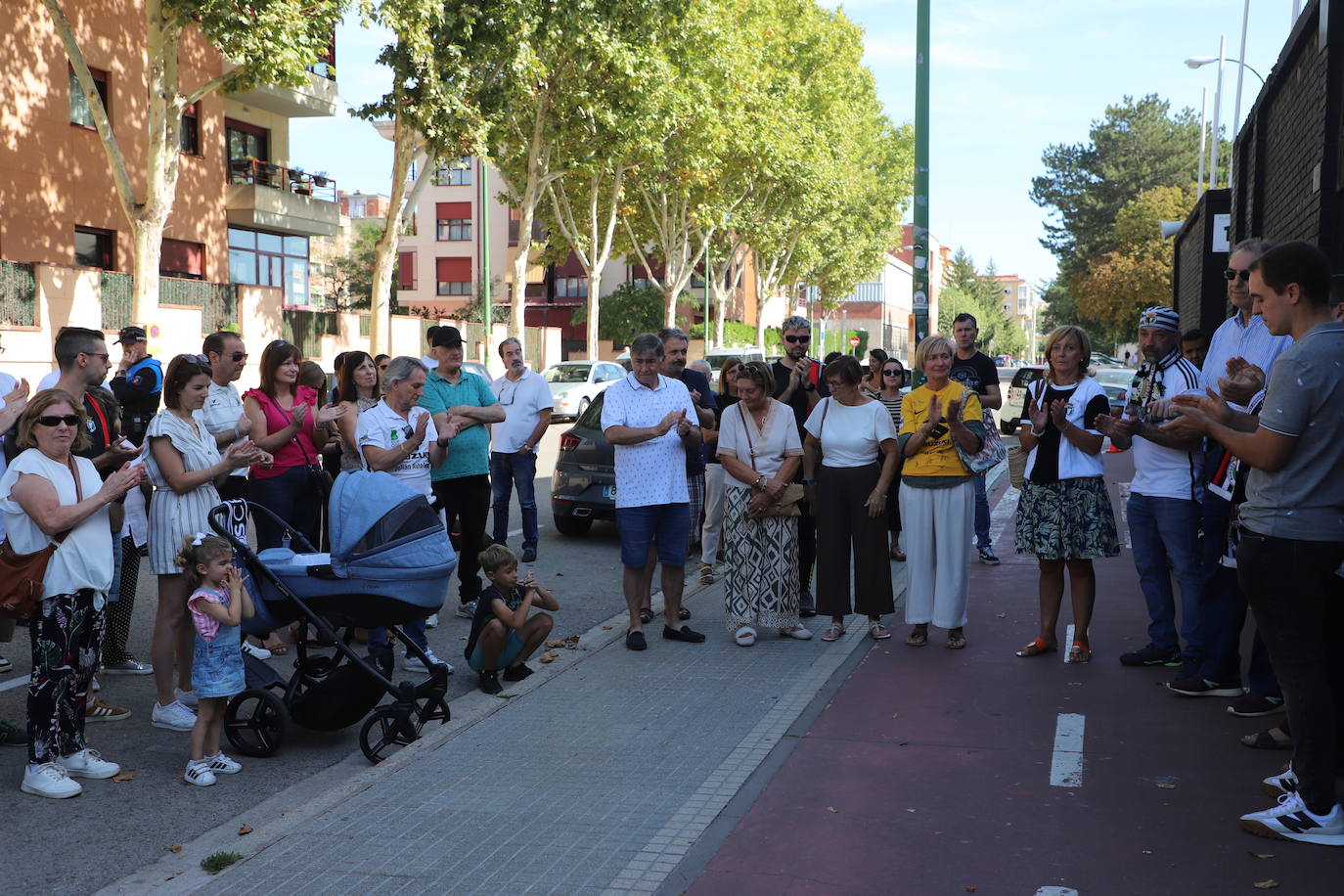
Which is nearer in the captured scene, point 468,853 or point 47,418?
point 468,853

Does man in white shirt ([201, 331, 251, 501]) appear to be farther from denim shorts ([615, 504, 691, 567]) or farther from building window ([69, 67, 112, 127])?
building window ([69, 67, 112, 127])

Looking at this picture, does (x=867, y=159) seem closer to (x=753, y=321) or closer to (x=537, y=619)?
(x=753, y=321)

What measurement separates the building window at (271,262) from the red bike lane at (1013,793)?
3043 cm

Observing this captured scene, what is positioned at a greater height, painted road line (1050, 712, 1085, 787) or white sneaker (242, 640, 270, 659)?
painted road line (1050, 712, 1085, 787)

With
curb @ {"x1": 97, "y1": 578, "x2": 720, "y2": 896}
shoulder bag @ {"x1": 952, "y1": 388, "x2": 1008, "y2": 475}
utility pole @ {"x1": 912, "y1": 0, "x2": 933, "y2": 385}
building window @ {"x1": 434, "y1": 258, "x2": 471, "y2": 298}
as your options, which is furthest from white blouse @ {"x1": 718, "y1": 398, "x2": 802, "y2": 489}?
building window @ {"x1": 434, "y1": 258, "x2": 471, "y2": 298}

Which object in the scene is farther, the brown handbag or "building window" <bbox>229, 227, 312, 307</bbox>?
"building window" <bbox>229, 227, 312, 307</bbox>

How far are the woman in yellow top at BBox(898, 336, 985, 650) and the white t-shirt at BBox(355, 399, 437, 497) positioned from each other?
2.97 meters

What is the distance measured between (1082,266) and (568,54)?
41.9 meters

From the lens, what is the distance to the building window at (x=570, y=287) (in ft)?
226

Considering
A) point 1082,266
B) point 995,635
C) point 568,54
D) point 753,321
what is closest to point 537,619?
point 995,635

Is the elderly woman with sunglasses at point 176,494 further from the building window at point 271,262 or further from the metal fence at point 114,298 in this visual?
the building window at point 271,262

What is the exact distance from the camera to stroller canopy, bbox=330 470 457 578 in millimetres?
5613

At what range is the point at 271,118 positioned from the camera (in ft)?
115

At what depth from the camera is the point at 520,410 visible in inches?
418
